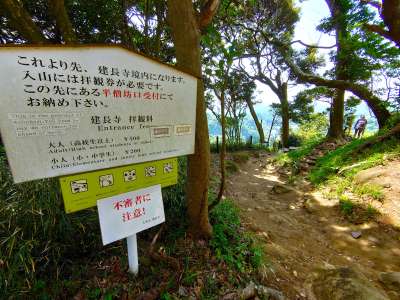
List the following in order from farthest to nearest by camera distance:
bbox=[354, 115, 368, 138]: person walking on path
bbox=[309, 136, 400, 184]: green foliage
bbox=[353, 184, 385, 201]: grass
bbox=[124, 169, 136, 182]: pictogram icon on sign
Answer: bbox=[354, 115, 368, 138]: person walking on path
bbox=[309, 136, 400, 184]: green foliage
bbox=[353, 184, 385, 201]: grass
bbox=[124, 169, 136, 182]: pictogram icon on sign

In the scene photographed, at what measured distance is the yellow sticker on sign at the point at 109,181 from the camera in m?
1.45

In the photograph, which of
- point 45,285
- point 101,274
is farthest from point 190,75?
point 45,285

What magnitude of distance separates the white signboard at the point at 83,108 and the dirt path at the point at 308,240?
1927mm

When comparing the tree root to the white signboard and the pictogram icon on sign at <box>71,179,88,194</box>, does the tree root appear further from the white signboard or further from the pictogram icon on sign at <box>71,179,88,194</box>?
the pictogram icon on sign at <box>71,179,88,194</box>

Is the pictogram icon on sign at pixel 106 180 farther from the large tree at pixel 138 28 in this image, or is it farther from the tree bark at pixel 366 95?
the tree bark at pixel 366 95

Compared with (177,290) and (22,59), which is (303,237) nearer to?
(177,290)

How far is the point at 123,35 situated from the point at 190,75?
3.88 m

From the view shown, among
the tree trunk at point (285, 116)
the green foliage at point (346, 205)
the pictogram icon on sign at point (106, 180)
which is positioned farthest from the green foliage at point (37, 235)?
the tree trunk at point (285, 116)

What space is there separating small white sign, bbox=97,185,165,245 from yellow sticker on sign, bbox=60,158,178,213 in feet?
0.18

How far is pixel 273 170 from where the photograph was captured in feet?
28.5

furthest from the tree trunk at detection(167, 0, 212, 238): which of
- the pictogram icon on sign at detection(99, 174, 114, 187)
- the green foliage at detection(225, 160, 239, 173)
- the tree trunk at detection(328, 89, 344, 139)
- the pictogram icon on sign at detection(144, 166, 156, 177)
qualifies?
the tree trunk at detection(328, 89, 344, 139)

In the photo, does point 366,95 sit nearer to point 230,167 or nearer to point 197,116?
point 230,167

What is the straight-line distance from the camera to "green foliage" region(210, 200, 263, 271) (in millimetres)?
2267

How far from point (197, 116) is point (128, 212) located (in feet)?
3.42
